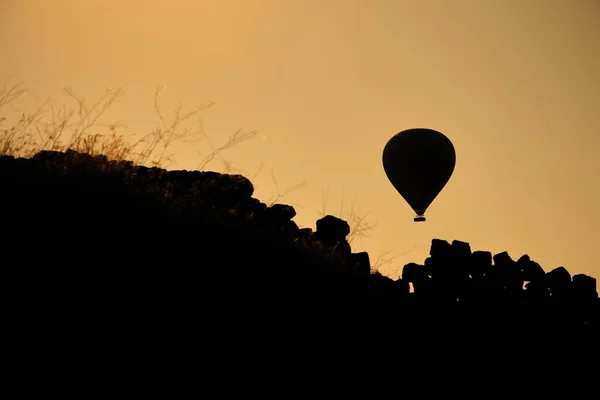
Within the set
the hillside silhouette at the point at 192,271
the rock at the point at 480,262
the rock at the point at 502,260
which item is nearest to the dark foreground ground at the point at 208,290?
the hillside silhouette at the point at 192,271

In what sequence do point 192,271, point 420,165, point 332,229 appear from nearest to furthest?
1. point 192,271
2. point 332,229
3. point 420,165

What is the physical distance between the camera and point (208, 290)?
4617mm

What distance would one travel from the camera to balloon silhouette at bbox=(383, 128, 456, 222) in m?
15.8

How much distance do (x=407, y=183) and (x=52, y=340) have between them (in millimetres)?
13197

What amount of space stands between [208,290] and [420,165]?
1190cm

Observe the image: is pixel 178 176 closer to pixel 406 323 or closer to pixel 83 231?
pixel 83 231

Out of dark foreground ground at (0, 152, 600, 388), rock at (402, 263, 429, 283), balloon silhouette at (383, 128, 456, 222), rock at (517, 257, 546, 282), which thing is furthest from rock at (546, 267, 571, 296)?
balloon silhouette at (383, 128, 456, 222)

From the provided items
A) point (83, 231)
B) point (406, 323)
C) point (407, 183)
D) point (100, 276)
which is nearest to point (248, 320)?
point (100, 276)

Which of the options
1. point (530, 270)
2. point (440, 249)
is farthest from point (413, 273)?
point (530, 270)

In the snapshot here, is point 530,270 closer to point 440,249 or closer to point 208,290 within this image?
point 440,249

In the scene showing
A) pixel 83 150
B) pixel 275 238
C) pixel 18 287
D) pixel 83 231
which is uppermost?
pixel 83 150

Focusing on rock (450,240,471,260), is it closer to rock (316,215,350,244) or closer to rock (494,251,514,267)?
rock (494,251,514,267)

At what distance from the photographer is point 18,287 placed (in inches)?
152

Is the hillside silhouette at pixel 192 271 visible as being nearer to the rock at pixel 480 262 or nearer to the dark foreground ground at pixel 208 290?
the dark foreground ground at pixel 208 290
